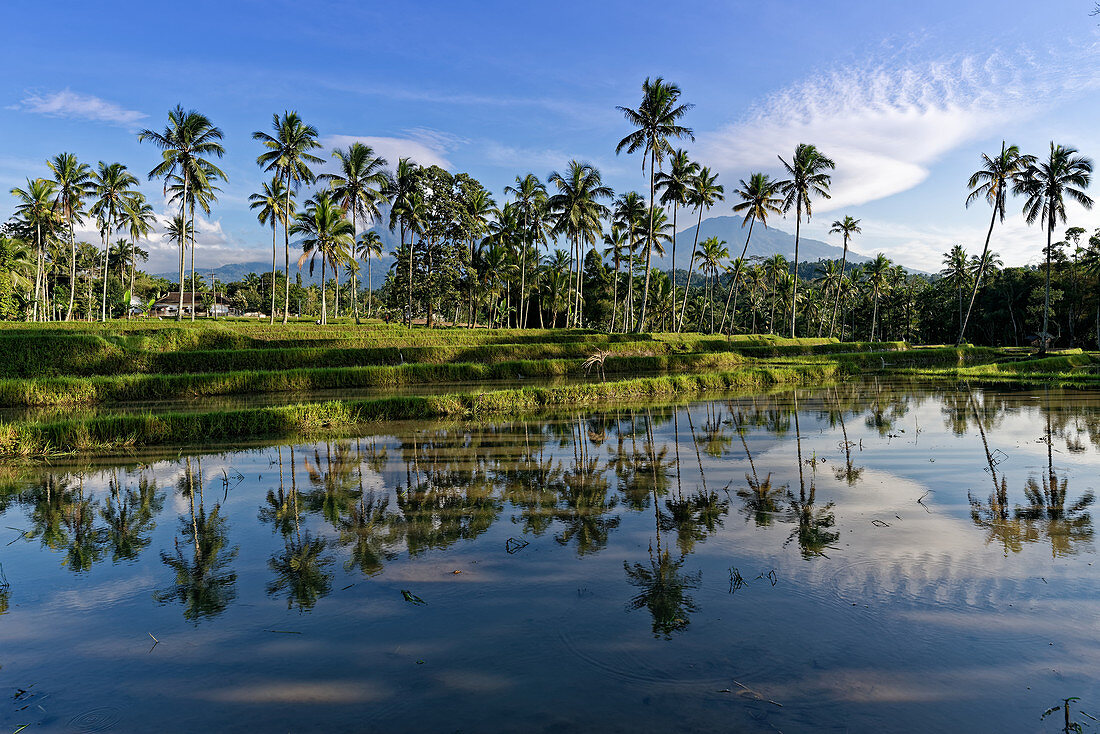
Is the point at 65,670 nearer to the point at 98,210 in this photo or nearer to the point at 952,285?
the point at 98,210

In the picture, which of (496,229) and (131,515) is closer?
(131,515)

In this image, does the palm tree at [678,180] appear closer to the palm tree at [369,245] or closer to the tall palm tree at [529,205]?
the tall palm tree at [529,205]

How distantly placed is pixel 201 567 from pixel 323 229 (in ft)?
140

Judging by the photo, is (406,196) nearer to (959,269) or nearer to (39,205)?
(39,205)

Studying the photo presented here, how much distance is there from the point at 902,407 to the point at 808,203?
115 ft

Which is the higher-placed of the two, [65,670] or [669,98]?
[669,98]

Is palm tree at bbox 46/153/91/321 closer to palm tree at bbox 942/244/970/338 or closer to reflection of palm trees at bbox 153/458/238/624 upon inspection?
reflection of palm trees at bbox 153/458/238/624

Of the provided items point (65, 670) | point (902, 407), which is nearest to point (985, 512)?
point (65, 670)

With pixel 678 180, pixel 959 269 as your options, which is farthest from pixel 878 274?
pixel 678 180

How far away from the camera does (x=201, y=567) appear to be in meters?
5.75

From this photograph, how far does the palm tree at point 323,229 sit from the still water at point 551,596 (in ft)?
120

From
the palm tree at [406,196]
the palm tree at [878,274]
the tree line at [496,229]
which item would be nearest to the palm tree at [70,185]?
the tree line at [496,229]

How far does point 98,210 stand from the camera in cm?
4756

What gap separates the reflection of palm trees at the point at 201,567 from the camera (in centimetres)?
494
